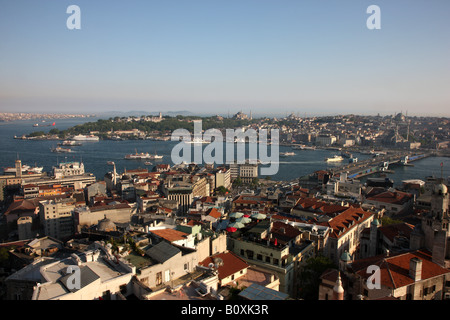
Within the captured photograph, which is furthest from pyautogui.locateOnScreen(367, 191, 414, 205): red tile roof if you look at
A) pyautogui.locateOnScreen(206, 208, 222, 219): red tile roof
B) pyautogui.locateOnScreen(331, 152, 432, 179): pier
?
pyautogui.locateOnScreen(331, 152, 432, 179): pier

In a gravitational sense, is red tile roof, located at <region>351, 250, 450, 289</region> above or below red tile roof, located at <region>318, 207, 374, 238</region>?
above

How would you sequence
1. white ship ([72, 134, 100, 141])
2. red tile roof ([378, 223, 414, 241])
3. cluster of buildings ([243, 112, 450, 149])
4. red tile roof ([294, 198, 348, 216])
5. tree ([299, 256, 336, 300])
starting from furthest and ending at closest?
white ship ([72, 134, 100, 141]) → cluster of buildings ([243, 112, 450, 149]) → red tile roof ([294, 198, 348, 216]) → red tile roof ([378, 223, 414, 241]) → tree ([299, 256, 336, 300])

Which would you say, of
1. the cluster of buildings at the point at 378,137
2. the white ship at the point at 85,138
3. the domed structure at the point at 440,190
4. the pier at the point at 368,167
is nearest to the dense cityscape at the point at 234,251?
the domed structure at the point at 440,190

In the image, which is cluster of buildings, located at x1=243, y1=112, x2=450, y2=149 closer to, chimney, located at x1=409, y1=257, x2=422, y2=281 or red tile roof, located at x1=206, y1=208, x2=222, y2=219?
red tile roof, located at x1=206, y1=208, x2=222, y2=219

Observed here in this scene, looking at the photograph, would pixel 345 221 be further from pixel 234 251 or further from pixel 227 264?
pixel 227 264

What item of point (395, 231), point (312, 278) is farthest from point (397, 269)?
point (395, 231)
